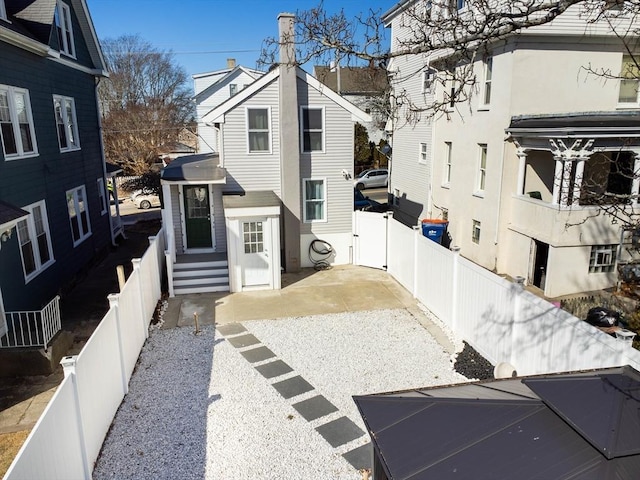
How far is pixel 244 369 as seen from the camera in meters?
8.45

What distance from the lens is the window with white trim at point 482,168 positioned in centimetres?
1606

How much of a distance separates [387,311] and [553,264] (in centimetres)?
559

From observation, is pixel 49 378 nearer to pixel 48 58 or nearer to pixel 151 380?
pixel 151 380

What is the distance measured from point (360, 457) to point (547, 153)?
42.2 feet

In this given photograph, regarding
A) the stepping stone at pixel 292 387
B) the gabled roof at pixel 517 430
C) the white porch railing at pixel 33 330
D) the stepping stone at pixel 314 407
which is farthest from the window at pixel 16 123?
the gabled roof at pixel 517 430

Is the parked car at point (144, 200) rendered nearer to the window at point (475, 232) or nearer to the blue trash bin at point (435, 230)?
the blue trash bin at point (435, 230)

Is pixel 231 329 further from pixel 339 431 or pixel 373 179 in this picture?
pixel 373 179

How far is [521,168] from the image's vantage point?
571 inches

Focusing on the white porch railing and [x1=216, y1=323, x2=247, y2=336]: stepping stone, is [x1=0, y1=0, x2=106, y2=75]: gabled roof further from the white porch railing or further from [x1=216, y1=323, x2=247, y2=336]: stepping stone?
[x1=216, y1=323, x2=247, y2=336]: stepping stone

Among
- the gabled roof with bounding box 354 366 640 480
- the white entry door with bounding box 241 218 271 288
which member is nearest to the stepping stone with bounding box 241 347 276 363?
the white entry door with bounding box 241 218 271 288

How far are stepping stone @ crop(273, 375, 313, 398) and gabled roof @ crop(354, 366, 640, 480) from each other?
4415mm

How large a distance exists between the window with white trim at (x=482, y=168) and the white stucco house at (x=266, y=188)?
181 inches

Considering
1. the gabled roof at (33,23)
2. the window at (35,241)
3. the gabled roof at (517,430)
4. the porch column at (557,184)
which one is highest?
the gabled roof at (33,23)

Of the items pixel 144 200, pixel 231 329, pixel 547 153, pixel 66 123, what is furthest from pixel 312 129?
pixel 144 200
